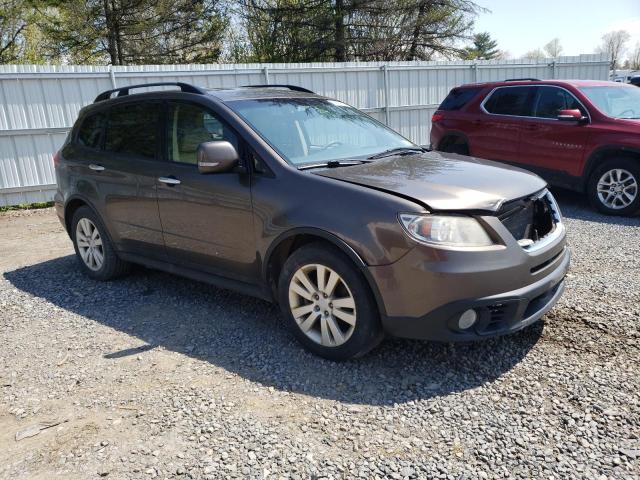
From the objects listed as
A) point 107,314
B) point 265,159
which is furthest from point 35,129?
point 265,159

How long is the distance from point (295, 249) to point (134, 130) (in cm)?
210

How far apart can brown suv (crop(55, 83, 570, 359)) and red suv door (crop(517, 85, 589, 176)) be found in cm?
394

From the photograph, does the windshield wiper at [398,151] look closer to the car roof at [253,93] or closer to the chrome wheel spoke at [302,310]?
the car roof at [253,93]

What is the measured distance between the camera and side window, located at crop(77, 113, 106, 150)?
5.25 metres

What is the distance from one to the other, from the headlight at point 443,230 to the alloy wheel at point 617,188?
16.2 ft

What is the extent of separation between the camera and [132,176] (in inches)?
183

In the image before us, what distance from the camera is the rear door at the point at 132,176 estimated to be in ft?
14.9

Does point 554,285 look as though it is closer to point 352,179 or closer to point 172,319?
→ point 352,179

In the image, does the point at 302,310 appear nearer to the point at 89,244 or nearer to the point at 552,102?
the point at 89,244

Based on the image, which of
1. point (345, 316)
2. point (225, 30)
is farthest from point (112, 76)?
point (225, 30)

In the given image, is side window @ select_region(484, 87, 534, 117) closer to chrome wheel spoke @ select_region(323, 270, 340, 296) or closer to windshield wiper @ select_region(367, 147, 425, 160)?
windshield wiper @ select_region(367, 147, 425, 160)

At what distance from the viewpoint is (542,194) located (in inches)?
146

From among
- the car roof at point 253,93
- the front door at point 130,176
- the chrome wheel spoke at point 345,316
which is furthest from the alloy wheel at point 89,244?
the chrome wheel spoke at point 345,316

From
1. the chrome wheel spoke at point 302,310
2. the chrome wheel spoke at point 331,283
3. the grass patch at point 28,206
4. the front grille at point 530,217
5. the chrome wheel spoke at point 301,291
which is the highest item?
the front grille at point 530,217
